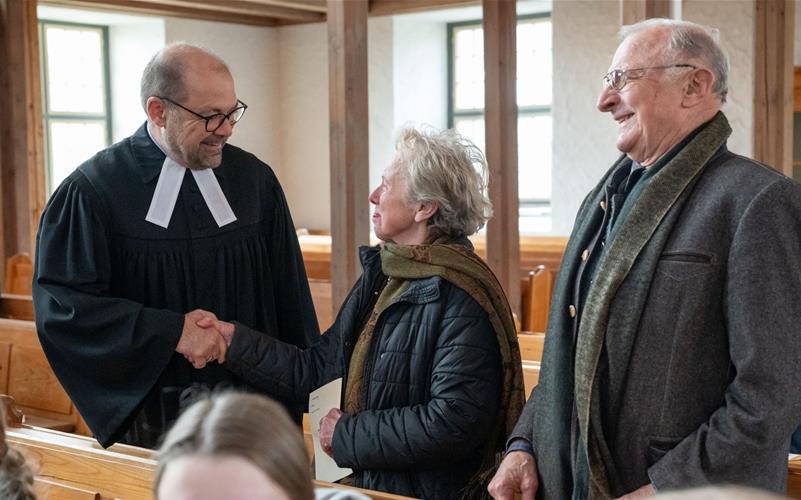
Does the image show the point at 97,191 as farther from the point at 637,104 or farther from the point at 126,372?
the point at 637,104

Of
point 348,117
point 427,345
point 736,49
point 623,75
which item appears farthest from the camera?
point 736,49

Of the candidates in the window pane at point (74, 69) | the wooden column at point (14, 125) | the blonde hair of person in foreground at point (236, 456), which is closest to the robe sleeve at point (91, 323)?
the blonde hair of person in foreground at point (236, 456)

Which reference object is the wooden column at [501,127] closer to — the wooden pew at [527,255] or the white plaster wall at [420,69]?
the wooden pew at [527,255]

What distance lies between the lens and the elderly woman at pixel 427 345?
260cm

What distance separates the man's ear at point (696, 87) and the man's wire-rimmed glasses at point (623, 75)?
0.06 ft

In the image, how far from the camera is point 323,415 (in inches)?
112

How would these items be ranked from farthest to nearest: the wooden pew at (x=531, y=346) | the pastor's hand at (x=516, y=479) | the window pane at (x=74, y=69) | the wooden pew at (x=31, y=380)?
the window pane at (x=74, y=69)
the wooden pew at (x=31, y=380)
the wooden pew at (x=531, y=346)
the pastor's hand at (x=516, y=479)

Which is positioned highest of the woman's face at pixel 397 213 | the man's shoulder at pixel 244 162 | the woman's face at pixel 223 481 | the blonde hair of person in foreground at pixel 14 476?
the man's shoulder at pixel 244 162

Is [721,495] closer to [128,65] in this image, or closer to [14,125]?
[14,125]


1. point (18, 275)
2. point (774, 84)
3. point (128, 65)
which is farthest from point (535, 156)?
point (774, 84)

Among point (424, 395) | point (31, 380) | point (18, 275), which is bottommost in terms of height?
point (31, 380)

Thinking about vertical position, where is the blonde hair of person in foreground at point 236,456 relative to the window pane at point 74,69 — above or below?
below

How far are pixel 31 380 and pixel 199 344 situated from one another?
8.36ft

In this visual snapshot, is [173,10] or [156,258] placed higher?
[173,10]
